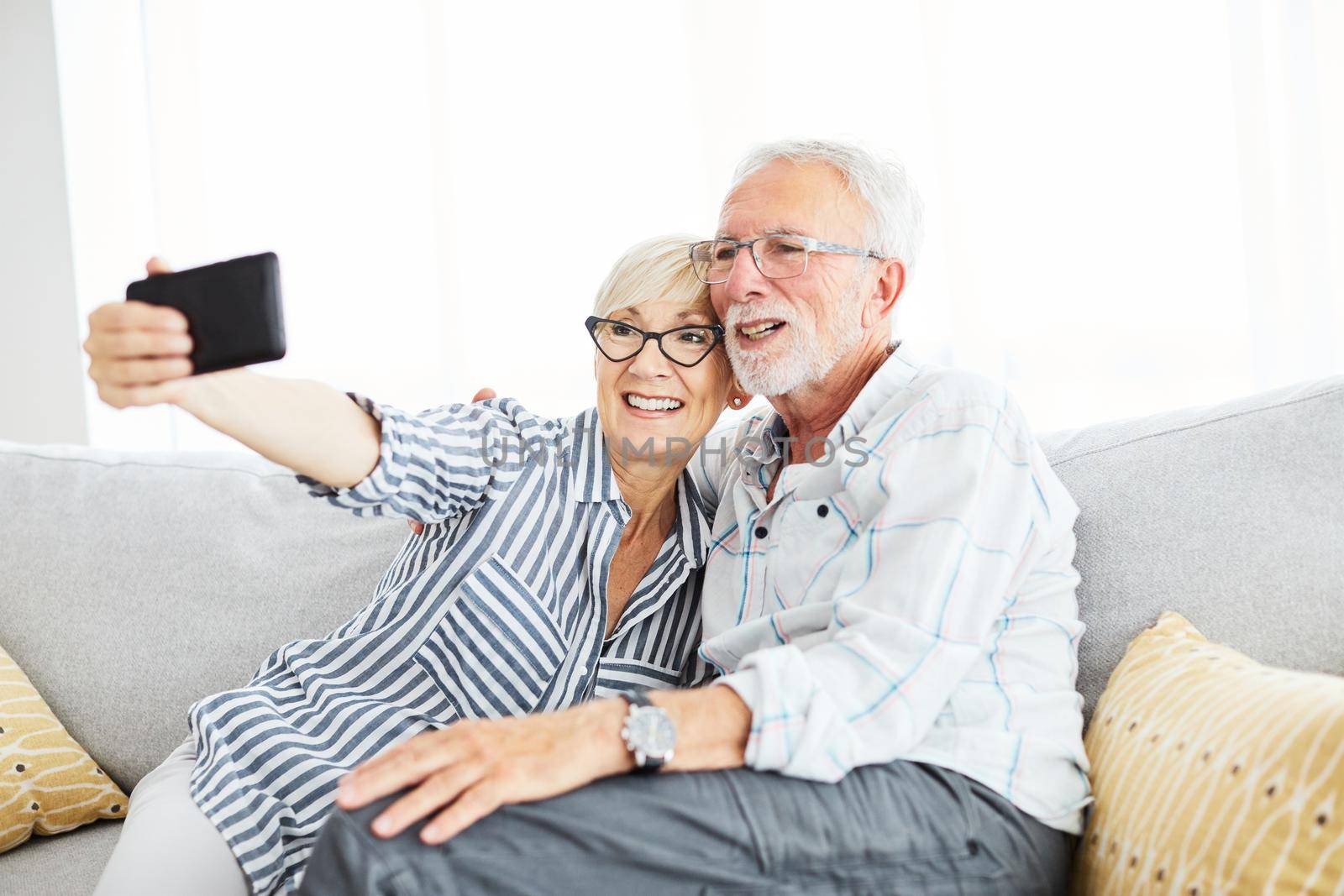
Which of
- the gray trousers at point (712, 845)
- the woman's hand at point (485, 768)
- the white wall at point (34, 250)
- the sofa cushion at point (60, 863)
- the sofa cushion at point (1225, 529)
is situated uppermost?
the white wall at point (34, 250)

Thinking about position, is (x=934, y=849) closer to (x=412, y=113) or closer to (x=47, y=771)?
(x=47, y=771)

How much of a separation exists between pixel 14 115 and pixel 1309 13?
4052 mm

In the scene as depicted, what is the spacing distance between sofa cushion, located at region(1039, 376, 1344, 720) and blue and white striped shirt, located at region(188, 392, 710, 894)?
57 centimetres

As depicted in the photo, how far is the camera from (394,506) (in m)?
1.26

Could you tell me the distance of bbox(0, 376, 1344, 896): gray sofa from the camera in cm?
128

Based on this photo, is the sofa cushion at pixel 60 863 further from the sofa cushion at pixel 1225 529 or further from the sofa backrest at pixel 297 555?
the sofa cushion at pixel 1225 529

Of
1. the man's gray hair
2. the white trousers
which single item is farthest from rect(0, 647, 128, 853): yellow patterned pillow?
the man's gray hair

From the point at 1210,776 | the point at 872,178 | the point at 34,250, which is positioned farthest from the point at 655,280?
the point at 34,250

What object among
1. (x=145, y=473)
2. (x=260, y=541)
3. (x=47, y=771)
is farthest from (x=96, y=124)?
(x=47, y=771)

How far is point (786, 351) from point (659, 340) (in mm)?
191

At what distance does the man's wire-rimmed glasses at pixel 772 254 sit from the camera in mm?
1510

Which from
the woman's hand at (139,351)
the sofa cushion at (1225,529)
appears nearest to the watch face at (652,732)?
the woman's hand at (139,351)

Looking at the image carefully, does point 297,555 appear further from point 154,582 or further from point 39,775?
point 39,775

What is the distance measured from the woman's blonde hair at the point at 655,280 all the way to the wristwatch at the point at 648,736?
0.70m
